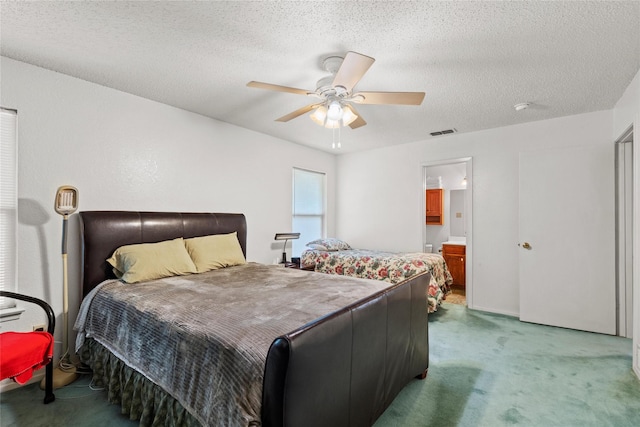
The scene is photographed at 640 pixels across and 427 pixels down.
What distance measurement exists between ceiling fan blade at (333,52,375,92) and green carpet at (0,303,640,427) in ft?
7.21

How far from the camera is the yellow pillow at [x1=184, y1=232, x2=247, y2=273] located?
296cm

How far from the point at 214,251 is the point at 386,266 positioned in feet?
6.98

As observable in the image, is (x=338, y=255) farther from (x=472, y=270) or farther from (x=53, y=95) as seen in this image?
(x=53, y=95)

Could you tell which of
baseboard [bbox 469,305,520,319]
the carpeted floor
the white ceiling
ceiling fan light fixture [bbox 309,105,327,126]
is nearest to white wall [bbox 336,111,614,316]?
baseboard [bbox 469,305,520,319]

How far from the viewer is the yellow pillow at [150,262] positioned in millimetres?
2443

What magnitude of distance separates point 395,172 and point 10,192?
14.9 feet

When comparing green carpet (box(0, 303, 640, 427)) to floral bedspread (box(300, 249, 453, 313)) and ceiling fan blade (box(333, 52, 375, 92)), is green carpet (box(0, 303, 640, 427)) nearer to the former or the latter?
floral bedspread (box(300, 249, 453, 313))

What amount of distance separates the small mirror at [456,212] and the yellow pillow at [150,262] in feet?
17.6

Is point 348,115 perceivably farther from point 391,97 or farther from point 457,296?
point 457,296

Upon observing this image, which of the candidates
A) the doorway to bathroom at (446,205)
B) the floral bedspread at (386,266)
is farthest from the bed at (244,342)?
the doorway to bathroom at (446,205)

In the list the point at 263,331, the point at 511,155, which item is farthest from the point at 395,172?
the point at 263,331

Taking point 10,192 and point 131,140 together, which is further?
point 131,140

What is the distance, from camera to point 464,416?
1.86 metres

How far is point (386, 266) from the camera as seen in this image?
3.83 meters
